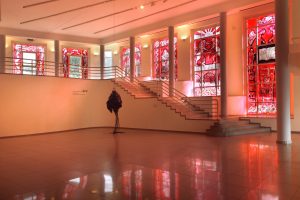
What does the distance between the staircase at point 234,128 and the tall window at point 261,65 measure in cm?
112

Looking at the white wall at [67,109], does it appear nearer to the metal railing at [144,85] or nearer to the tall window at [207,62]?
the metal railing at [144,85]

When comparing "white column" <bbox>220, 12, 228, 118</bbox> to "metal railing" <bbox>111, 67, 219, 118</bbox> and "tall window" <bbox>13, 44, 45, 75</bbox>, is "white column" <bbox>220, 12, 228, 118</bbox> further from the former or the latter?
"tall window" <bbox>13, 44, 45, 75</bbox>

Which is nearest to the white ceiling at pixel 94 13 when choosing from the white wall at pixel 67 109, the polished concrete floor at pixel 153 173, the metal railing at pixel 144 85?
the metal railing at pixel 144 85

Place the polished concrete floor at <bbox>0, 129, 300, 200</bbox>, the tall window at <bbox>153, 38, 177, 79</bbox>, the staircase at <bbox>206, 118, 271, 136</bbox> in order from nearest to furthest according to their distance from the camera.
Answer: the polished concrete floor at <bbox>0, 129, 300, 200</bbox> < the staircase at <bbox>206, 118, 271, 136</bbox> < the tall window at <bbox>153, 38, 177, 79</bbox>

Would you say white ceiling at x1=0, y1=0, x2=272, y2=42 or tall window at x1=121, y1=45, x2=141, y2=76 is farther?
tall window at x1=121, y1=45, x2=141, y2=76

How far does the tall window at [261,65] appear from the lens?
465 inches

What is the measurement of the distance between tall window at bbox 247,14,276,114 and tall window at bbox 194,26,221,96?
4.99 feet

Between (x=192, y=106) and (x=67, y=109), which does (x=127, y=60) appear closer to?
(x=67, y=109)

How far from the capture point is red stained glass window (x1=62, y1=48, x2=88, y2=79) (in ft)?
57.0

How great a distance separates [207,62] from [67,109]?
7110 millimetres

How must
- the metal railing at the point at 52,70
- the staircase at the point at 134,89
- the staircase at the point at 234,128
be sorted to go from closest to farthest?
the staircase at the point at 234,128 < the staircase at the point at 134,89 < the metal railing at the point at 52,70

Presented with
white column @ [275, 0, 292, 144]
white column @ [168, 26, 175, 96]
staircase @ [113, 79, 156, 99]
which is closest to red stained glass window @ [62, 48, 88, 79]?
staircase @ [113, 79, 156, 99]

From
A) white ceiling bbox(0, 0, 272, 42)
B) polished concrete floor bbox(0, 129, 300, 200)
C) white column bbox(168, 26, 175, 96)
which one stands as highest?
white ceiling bbox(0, 0, 272, 42)

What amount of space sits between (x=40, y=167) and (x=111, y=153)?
184 cm
